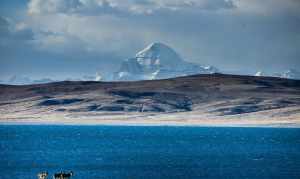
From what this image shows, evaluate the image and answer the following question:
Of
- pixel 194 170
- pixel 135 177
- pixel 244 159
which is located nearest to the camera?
pixel 135 177

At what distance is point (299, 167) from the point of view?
9331 centimetres

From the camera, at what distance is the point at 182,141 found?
150 meters

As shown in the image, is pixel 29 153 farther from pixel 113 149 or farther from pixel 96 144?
pixel 96 144

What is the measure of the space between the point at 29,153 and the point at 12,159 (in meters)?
11.4

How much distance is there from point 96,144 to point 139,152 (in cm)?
2070

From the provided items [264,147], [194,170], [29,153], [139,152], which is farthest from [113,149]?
[194,170]

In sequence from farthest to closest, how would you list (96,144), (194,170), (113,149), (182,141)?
(182,141) → (96,144) → (113,149) → (194,170)

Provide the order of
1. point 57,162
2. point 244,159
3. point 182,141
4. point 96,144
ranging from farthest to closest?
point 182,141, point 96,144, point 244,159, point 57,162

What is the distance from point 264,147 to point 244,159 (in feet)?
92.0

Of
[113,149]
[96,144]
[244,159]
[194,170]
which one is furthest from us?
[96,144]

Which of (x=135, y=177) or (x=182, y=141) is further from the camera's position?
(x=182, y=141)

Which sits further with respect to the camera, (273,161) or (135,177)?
(273,161)

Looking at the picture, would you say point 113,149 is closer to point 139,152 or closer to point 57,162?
point 139,152

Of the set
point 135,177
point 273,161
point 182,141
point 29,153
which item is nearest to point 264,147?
point 182,141
